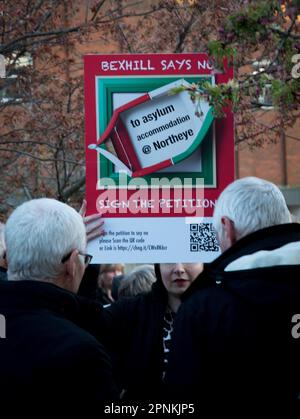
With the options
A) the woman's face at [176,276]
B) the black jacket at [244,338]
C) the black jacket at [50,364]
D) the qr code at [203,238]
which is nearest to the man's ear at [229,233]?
the black jacket at [244,338]

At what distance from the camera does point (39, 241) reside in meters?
3.72

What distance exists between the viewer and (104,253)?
5141 millimetres

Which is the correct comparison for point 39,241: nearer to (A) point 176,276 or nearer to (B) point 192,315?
(B) point 192,315

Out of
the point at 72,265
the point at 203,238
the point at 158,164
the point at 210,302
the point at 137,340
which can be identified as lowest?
the point at 137,340

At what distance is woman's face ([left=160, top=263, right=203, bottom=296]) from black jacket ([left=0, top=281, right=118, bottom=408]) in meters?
1.98

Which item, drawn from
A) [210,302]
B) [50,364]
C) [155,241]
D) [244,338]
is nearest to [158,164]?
[155,241]

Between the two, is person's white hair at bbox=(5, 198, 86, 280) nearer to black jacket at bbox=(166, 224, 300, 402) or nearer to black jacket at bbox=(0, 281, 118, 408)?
black jacket at bbox=(0, 281, 118, 408)

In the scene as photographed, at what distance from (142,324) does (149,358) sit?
232 mm

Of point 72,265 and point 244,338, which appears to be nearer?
point 244,338

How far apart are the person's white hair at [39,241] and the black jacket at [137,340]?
1254mm

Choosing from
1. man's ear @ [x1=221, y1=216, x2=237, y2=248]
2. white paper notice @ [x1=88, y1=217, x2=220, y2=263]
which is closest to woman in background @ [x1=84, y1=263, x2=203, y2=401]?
white paper notice @ [x1=88, y1=217, x2=220, y2=263]

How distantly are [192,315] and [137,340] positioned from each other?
173cm
